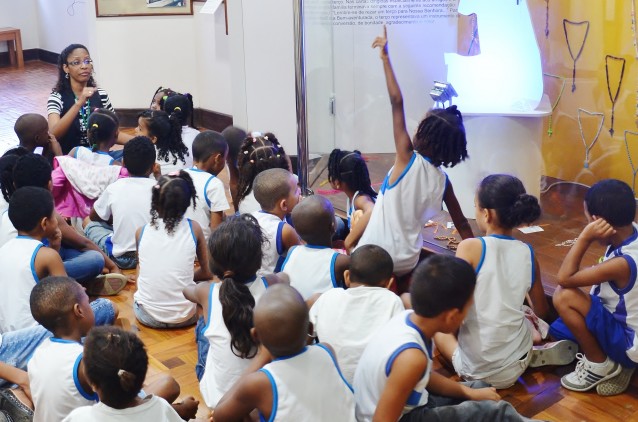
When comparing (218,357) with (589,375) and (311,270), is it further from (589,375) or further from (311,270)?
(589,375)

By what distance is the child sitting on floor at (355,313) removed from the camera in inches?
98.6

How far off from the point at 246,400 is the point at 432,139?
150 centimetres

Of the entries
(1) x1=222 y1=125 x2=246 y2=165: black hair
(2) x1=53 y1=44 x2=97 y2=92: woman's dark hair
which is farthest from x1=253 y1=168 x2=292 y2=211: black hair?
(2) x1=53 y1=44 x2=97 y2=92: woman's dark hair

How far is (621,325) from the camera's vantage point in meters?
2.84

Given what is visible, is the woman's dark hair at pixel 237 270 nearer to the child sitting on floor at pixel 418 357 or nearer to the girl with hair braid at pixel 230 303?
the girl with hair braid at pixel 230 303

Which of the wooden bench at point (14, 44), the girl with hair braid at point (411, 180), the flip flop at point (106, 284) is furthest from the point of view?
the wooden bench at point (14, 44)

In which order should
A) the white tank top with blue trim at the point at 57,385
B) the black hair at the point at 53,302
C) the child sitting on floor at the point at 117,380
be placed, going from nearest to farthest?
1. the child sitting on floor at the point at 117,380
2. the white tank top with blue trim at the point at 57,385
3. the black hair at the point at 53,302

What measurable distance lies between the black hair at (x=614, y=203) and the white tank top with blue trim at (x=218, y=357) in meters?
1.15

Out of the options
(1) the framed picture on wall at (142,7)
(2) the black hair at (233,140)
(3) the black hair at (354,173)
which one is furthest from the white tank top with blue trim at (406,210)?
(1) the framed picture on wall at (142,7)

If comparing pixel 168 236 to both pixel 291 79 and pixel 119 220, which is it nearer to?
pixel 119 220

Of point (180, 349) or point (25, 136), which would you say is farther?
point (25, 136)

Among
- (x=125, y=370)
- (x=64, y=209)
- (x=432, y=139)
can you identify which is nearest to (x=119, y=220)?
(x=64, y=209)

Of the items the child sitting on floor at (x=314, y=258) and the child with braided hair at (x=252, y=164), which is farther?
the child with braided hair at (x=252, y=164)

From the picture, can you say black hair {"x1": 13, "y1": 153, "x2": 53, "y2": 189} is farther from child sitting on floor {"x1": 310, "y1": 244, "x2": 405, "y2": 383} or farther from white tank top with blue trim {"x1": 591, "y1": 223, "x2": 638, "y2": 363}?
white tank top with blue trim {"x1": 591, "y1": 223, "x2": 638, "y2": 363}
